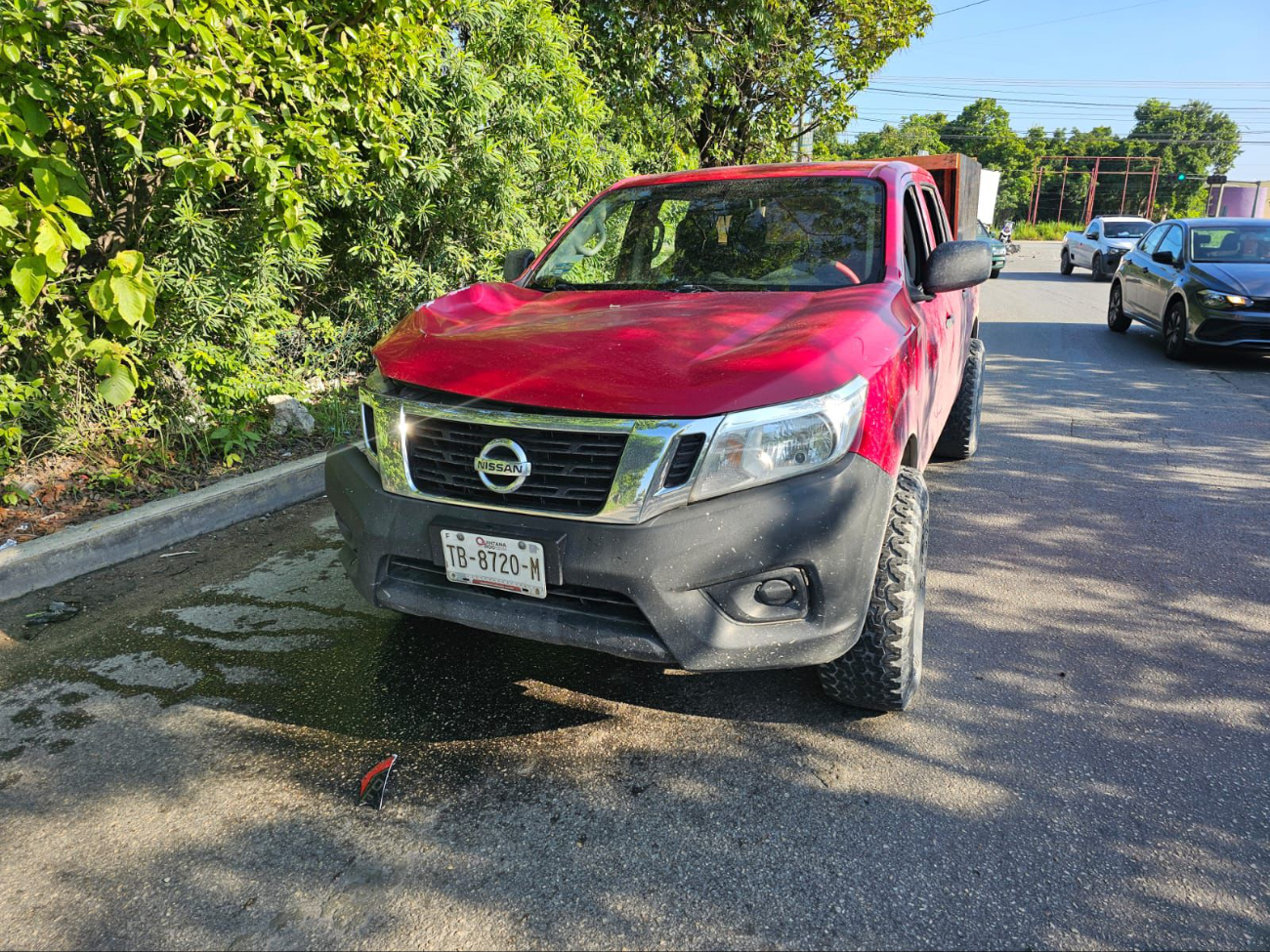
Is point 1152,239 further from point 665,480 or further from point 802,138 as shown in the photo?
point 665,480

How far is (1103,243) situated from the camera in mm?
19641

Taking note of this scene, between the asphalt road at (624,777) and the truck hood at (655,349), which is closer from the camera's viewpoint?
the asphalt road at (624,777)

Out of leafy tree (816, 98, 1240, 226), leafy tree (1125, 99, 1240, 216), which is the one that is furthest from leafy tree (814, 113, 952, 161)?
leafy tree (1125, 99, 1240, 216)

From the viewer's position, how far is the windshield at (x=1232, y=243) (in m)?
8.98

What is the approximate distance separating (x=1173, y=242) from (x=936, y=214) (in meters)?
7.05

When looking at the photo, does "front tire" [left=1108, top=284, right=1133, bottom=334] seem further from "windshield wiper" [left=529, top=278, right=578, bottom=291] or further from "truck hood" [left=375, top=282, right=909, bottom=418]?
"windshield wiper" [left=529, top=278, right=578, bottom=291]

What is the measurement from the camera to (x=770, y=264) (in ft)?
11.1

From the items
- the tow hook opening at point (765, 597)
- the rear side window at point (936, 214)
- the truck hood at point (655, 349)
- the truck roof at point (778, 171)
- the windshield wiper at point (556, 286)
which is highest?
the truck roof at point (778, 171)

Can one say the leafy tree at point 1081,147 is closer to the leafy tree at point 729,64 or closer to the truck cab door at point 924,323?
the leafy tree at point 729,64

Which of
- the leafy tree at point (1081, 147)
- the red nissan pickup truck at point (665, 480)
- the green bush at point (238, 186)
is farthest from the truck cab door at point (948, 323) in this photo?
the leafy tree at point (1081, 147)

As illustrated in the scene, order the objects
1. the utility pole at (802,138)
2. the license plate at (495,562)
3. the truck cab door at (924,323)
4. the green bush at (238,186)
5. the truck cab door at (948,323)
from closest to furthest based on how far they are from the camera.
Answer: the license plate at (495,562), the truck cab door at (924,323), the green bush at (238,186), the truck cab door at (948,323), the utility pole at (802,138)

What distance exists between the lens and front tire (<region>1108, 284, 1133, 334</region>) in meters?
10.9

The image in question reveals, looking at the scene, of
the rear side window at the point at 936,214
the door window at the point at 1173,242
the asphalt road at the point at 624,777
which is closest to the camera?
the asphalt road at the point at 624,777

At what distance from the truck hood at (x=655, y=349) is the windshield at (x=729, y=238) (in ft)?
0.76
